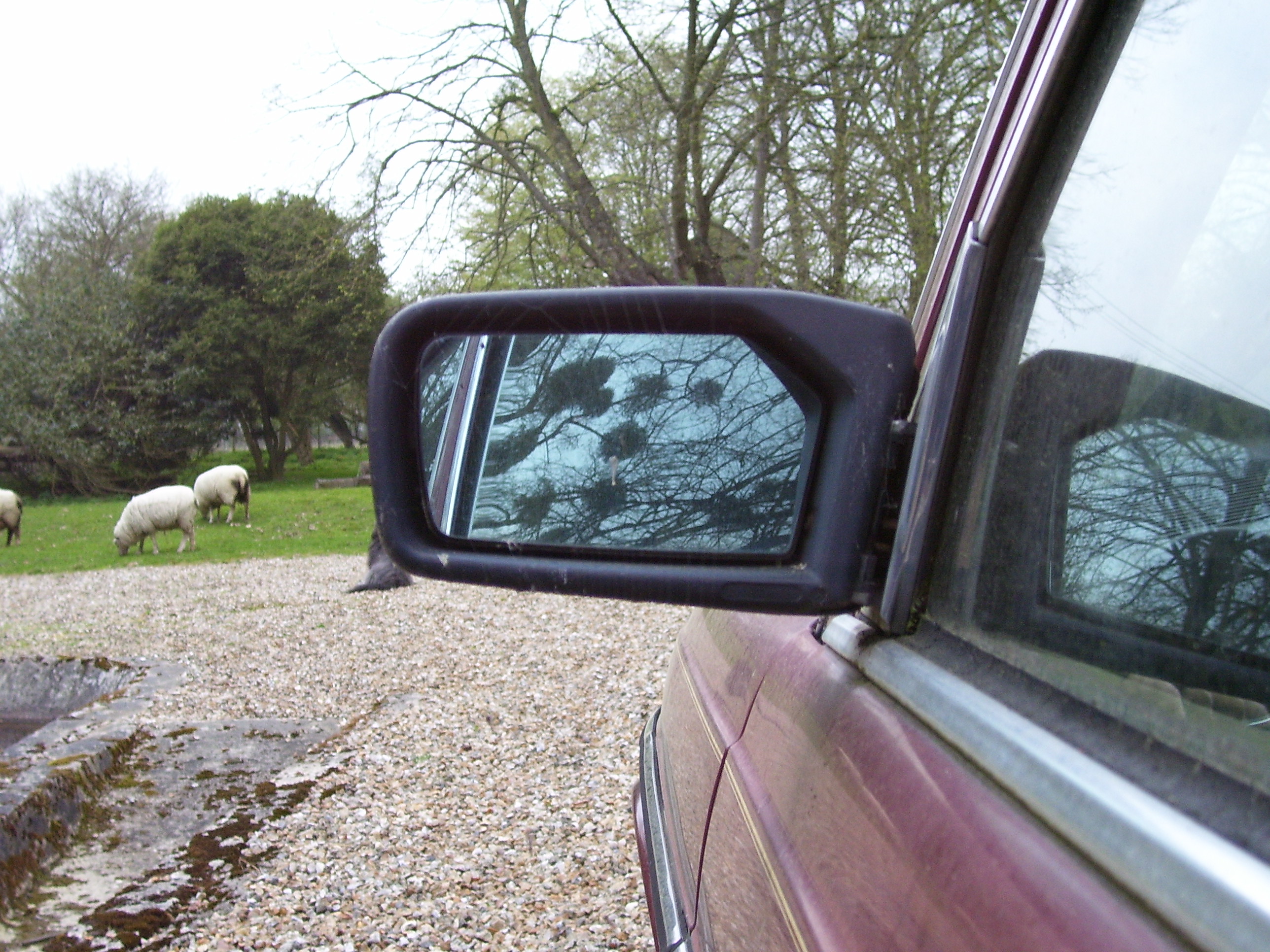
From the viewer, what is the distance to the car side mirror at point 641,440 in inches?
37.8

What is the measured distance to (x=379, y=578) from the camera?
11891 millimetres

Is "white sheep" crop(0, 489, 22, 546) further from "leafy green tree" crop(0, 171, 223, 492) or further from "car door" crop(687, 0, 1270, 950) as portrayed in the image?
"car door" crop(687, 0, 1270, 950)

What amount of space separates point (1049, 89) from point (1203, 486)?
387 mm

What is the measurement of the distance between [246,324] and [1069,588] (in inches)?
1224

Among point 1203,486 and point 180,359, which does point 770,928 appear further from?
point 180,359

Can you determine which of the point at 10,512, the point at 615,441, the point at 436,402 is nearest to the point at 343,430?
the point at 10,512

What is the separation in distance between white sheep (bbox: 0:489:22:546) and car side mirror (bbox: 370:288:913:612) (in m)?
21.2

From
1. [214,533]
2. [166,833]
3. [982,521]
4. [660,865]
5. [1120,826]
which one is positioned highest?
[982,521]

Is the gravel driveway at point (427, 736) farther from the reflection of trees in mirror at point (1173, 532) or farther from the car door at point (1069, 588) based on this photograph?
the reflection of trees in mirror at point (1173, 532)

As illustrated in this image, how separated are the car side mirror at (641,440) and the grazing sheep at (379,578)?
10658mm

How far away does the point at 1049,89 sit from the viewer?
89 centimetres

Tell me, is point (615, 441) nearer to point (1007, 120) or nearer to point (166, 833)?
point (1007, 120)

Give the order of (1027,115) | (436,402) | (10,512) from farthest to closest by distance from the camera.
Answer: (10,512) → (436,402) → (1027,115)

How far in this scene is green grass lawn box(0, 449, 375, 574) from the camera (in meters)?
16.2
